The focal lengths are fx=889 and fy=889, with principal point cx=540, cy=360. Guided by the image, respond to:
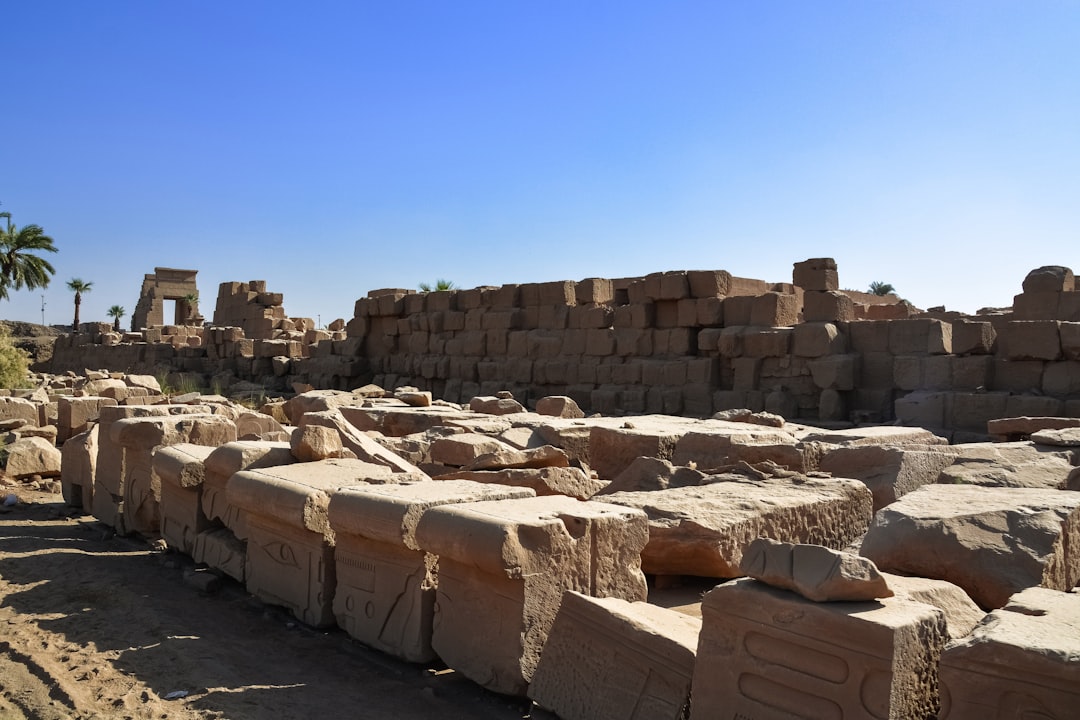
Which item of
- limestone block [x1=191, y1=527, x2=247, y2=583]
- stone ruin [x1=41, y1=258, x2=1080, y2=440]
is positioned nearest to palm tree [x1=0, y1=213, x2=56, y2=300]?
stone ruin [x1=41, y1=258, x2=1080, y2=440]

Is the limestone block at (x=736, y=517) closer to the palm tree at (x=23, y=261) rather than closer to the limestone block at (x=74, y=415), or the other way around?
the limestone block at (x=74, y=415)

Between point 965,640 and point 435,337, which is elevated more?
point 435,337

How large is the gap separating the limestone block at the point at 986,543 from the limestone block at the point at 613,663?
1.03 meters

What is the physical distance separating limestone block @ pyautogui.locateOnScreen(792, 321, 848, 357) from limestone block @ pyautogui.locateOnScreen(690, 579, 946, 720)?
30.6 feet

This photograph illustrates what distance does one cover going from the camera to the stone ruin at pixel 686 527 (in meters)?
2.79

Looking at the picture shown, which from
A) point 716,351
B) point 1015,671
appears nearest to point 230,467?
point 1015,671

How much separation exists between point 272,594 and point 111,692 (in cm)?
138

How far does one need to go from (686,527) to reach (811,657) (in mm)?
1634

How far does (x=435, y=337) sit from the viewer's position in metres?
18.6

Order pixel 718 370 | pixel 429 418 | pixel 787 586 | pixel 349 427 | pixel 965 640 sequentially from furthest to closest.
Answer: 1. pixel 718 370
2. pixel 429 418
3. pixel 349 427
4. pixel 787 586
5. pixel 965 640

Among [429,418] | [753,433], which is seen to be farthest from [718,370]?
[753,433]

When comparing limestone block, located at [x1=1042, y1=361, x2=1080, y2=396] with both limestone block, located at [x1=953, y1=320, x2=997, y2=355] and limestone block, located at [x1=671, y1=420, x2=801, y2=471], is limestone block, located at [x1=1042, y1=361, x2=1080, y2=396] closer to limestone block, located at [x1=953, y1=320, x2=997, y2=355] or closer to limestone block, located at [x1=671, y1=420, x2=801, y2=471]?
limestone block, located at [x1=953, y1=320, x2=997, y2=355]

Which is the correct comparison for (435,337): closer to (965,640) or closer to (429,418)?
(429,418)

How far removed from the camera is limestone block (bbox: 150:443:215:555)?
6297 millimetres
